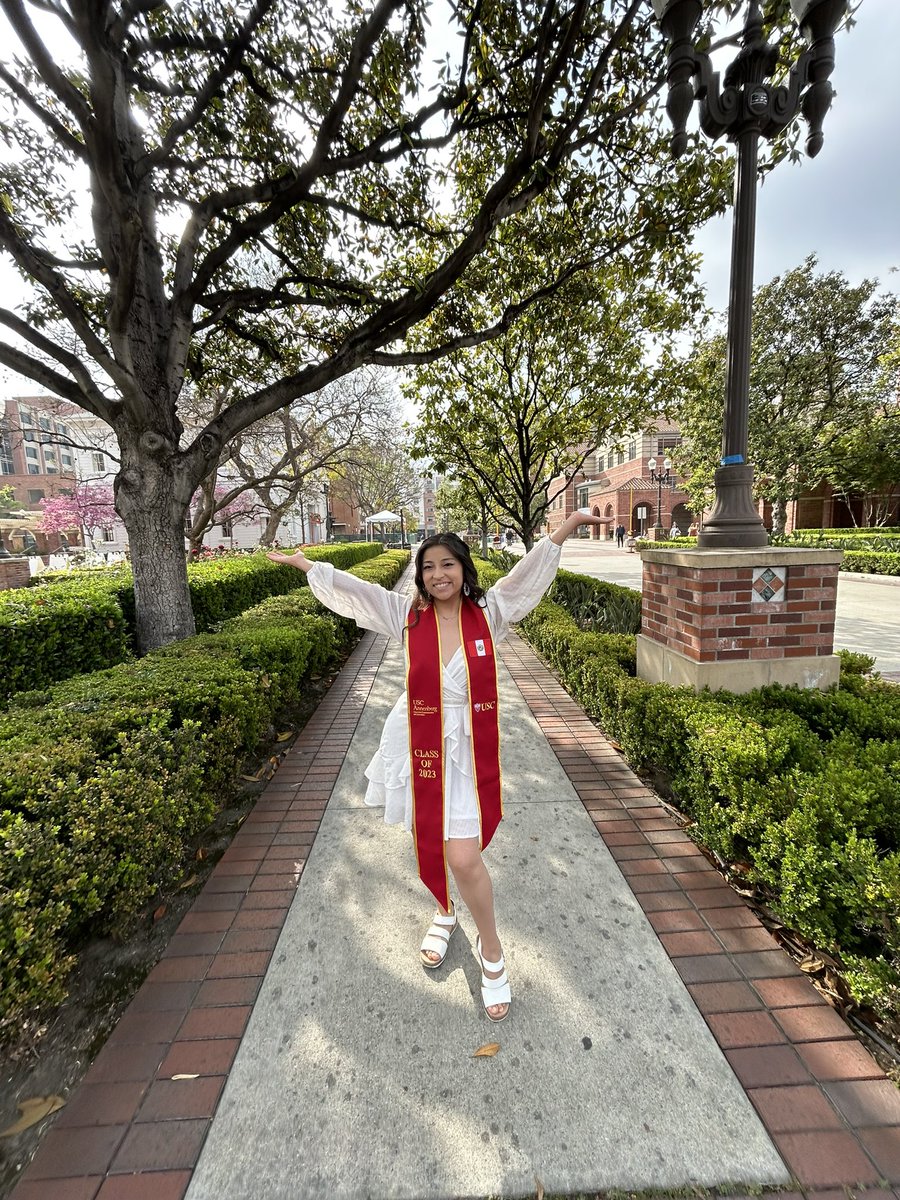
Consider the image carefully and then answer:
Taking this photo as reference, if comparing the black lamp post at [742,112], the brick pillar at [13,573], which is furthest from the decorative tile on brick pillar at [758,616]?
the brick pillar at [13,573]

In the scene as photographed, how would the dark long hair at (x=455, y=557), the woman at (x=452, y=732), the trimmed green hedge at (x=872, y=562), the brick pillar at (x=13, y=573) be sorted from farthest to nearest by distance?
the trimmed green hedge at (x=872, y=562) < the brick pillar at (x=13, y=573) < the dark long hair at (x=455, y=557) < the woman at (x=452, y=732)

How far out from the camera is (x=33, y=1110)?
1.50 metres

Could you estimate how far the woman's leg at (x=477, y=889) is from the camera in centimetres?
180

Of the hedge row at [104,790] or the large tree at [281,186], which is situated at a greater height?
the large tree at [281,186]

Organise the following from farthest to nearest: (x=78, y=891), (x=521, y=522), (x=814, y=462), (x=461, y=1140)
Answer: (x=814, y=462) < (x=521, y=522) < (x=78, y=891) < (x=461, y=1140)

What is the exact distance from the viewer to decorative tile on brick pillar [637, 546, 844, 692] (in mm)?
3137

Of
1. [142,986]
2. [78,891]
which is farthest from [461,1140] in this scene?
[78,891]

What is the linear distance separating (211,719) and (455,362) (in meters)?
7.01

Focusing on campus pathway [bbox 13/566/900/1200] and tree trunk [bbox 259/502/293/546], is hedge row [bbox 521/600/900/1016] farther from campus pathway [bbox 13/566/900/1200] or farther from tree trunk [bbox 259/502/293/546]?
tree trunk [bbox 259/502/293/546]

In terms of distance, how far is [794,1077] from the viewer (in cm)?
154

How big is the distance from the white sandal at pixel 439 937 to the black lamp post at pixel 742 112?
2.85 metres

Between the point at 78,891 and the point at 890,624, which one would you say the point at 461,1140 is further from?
the point at 890,624

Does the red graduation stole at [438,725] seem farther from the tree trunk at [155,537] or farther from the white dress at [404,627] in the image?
the tree trunk at [155,537]

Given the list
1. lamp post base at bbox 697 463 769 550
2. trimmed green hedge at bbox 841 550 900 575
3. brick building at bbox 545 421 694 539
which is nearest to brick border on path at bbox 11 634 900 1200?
lamp post base at bbox 697 463 769 550
